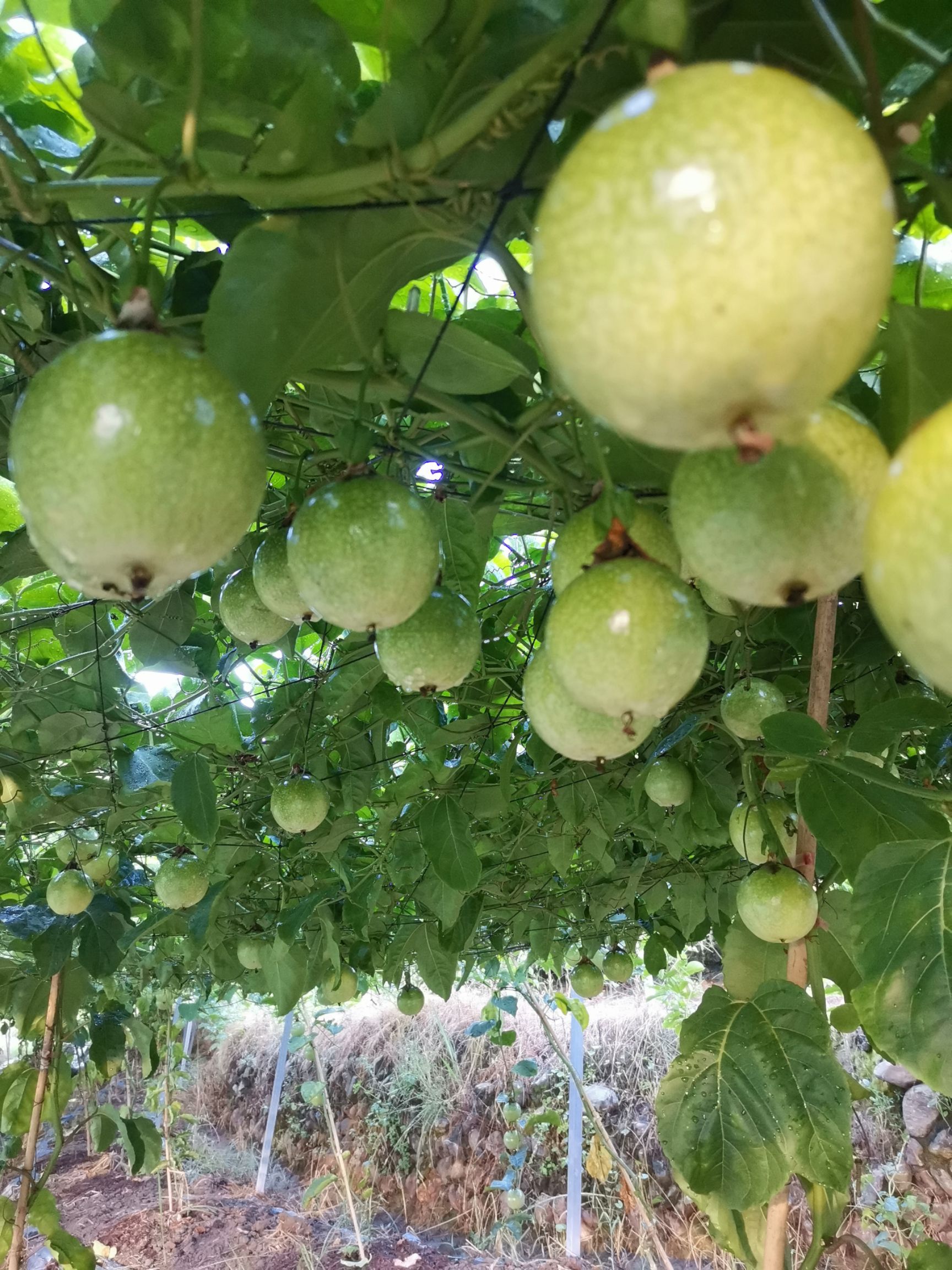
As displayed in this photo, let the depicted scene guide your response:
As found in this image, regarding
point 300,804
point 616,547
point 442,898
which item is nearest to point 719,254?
point 616,547

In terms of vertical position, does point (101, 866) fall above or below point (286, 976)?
above

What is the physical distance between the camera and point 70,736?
326cm

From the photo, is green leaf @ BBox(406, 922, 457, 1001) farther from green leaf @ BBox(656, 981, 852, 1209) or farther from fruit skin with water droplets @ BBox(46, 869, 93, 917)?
green leaf @ BBox(656, 981, 852, 1209)

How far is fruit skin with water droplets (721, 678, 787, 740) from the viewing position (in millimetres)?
1991

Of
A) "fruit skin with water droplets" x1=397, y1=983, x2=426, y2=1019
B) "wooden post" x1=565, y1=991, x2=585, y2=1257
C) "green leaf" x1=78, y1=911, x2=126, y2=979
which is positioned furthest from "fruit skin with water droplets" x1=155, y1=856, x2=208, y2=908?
"wooden post" x1=565, y1=991, x2=585, y2=1257

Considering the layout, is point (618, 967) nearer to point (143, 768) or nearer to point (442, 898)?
point (442, 898)

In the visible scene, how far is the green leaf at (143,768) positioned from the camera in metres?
3.22

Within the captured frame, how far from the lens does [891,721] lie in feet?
5.42

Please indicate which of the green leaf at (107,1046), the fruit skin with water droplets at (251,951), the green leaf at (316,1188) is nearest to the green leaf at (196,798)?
the green leaf at (107,1046)

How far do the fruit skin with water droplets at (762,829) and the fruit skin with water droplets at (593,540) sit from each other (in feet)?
4.03

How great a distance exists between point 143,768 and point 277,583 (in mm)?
2236

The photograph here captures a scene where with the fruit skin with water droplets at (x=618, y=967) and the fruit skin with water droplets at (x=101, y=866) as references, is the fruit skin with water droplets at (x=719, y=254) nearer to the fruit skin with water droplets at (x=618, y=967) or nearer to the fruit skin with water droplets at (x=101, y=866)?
the fruit skin with water droplets at (x=101, y=866)

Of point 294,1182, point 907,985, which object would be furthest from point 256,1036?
point 907,985

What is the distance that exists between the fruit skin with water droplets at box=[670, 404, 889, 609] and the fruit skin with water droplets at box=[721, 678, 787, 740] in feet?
4.37
